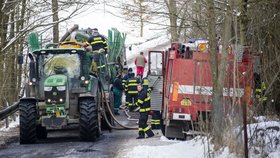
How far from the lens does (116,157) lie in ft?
40.8

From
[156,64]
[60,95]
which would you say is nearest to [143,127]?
[60,95]

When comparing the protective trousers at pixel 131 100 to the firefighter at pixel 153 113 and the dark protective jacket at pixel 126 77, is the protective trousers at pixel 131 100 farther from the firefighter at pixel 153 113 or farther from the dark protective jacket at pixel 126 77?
the firefighter at pixel 153 113

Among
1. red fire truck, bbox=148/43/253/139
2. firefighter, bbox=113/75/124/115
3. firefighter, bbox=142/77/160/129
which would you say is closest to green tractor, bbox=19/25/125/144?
firefighter, bbox=142/77/160/129

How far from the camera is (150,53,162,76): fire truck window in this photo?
16.9 metres

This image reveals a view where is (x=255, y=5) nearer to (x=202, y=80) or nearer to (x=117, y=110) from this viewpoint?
(x=202, y=80)

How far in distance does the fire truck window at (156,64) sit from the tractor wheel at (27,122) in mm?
3697

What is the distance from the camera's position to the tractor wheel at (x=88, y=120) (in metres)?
14.8

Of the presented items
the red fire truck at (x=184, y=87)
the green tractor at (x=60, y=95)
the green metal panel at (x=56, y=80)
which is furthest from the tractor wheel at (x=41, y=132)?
the red fire truck at (x=184, y=87)

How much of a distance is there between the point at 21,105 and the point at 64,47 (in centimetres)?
257

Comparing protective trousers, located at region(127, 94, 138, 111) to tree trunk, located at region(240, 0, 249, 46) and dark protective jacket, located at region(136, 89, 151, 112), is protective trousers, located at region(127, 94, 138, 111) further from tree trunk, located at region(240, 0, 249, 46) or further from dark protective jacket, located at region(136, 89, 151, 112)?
tree trunk, located at region(240, 0, 249, 46)

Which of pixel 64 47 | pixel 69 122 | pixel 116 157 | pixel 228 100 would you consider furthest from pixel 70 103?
pixel 228 100

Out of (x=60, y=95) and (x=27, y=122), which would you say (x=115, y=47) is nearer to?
(x=60, y=95)

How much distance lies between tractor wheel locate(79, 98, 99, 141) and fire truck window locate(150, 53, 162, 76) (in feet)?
A: 8.51

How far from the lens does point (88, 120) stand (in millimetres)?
14781
